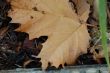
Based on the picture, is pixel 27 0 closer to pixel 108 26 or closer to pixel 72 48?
pixel 72 48

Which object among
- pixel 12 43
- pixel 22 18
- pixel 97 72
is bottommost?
pixel 97 72

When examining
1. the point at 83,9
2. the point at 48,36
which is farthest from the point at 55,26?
the point at 83,9

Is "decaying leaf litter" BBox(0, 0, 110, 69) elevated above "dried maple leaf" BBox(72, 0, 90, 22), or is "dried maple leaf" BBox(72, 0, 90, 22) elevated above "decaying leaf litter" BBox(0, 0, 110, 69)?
"dried maple leaf" BBox(72, 0, 90, 22)

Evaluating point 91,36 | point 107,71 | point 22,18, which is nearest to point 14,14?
point 22,18

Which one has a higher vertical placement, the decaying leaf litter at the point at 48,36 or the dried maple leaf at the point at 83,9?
the dried maple leaf at the point at 83,9

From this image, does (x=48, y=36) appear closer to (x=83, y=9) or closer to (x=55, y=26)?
(x=55, y=26)

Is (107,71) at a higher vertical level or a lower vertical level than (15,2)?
lower
